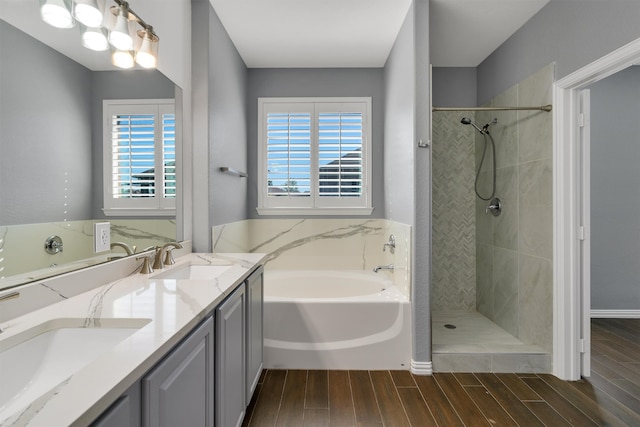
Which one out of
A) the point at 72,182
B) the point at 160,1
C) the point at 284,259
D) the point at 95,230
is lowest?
the point at 284,259

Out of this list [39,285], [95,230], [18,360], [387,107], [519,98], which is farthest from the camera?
[387,107]

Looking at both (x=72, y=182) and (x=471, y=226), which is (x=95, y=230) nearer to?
(x=72, y=182)

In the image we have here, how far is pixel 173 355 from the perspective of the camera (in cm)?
91

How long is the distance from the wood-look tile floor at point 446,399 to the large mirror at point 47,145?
1308 millimetres

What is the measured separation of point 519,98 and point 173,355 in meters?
2.93

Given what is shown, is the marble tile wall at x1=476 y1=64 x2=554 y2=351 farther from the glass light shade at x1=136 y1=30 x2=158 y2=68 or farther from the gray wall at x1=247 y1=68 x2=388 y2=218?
the glass light shade at x1=136 y1=30 x2=158 y2=68

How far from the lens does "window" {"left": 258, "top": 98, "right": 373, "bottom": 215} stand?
133 inches

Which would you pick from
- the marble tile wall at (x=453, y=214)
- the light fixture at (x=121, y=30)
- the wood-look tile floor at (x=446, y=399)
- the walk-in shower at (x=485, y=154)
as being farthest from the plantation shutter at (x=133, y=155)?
the marble tile wall at (x=453, y=214)

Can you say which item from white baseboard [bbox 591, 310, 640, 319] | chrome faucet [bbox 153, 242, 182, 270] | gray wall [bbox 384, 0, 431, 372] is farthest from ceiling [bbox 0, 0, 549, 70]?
white baseboard [bbox 591, 310, 640, 319]

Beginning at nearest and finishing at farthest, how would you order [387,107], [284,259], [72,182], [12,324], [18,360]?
1. [18,360]
2. [12,324]
3. [72,182]
4. [387,107]
5. [284,259]

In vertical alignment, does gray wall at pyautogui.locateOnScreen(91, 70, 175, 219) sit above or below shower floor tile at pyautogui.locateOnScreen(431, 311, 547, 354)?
above

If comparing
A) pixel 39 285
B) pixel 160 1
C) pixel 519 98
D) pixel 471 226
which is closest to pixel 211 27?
pixel 160 1

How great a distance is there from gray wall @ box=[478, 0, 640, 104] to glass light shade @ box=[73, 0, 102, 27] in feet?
8.37

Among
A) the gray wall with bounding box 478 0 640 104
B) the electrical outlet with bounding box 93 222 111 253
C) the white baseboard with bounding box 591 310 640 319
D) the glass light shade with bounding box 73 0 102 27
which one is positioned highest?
the gray wall with bounding box 478 0 640 104
